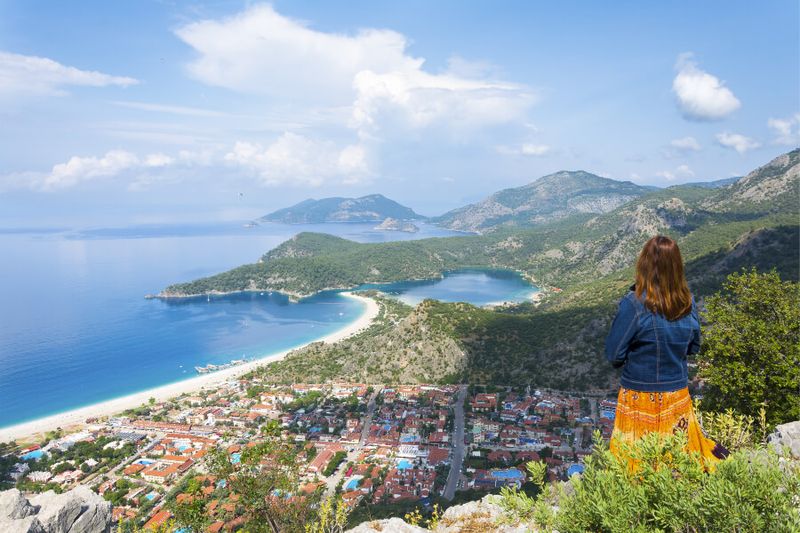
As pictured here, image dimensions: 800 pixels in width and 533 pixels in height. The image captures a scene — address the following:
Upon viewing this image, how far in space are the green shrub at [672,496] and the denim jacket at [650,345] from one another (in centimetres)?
46

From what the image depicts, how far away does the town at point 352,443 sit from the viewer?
2816cm

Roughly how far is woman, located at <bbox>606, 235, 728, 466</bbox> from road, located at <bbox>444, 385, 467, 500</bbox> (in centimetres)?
2583

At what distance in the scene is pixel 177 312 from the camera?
98.7 m

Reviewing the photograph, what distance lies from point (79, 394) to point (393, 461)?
47447mm

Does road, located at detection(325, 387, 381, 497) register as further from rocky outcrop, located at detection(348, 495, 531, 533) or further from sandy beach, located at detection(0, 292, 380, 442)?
sandy beach, located at detection(0, 292, 380, 442)

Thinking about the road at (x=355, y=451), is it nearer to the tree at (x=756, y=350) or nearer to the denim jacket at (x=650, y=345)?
the tree at (x=756, y=350)

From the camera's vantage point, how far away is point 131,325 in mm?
86375

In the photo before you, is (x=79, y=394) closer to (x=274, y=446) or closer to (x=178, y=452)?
(x=178, y=452)

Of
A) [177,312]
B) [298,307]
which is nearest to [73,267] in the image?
[177,312]

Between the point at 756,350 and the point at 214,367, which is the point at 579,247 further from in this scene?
the point at 756,350

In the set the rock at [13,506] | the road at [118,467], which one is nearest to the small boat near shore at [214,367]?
the road at [118,467]

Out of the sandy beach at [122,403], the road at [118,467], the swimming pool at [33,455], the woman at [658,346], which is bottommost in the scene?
the sandy beach at [122,403]

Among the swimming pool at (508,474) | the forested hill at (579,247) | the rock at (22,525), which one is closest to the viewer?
the rock at (22,525)

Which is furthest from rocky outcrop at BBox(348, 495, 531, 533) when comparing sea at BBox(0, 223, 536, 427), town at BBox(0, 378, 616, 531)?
sea at BBox(0, 223, 536, 427)
